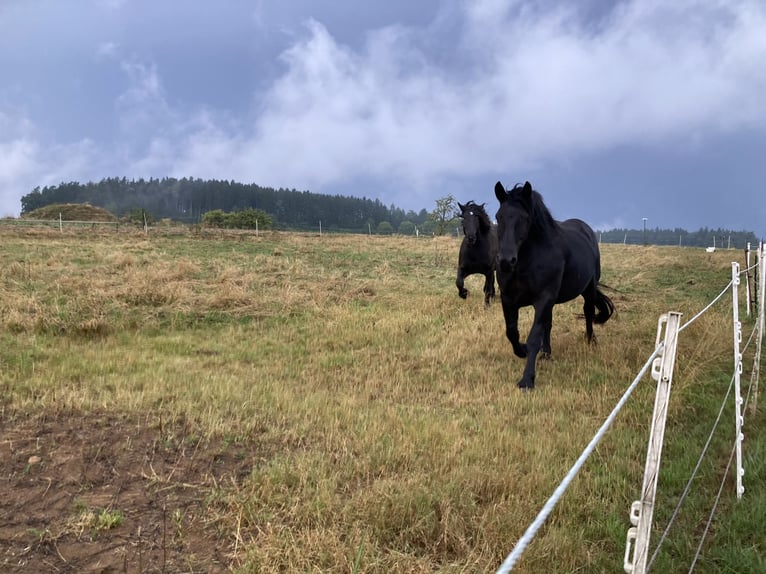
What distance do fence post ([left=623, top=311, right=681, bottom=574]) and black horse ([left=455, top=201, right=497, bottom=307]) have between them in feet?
27.3

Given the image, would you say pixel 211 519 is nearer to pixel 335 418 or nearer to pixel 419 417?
pixel 335 418

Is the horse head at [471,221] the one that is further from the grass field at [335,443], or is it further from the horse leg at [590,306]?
the horse leg at [590,306]

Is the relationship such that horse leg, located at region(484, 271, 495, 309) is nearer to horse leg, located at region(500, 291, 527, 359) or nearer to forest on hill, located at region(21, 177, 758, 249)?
horse leg, located at region(500, 291, 527, 359)

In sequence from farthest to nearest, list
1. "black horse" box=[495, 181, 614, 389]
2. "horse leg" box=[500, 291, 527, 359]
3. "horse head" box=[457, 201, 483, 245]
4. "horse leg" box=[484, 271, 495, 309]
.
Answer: "horse leg" box=[484, 271, 495, 309], "horse head" box=[457, 201, 483, 245], "horse leg" box=[500, 291, 527, 359], "black horse" box=[495, 181, 614, 389]

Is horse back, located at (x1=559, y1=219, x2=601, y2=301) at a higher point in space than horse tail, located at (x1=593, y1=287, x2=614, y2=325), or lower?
higher

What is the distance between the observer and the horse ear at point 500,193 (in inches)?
234

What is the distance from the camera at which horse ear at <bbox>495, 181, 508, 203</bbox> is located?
5945mm

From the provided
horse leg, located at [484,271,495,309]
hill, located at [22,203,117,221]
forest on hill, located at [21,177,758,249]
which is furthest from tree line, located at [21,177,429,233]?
horse leg, located at [484,271,495,309]

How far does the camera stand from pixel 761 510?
3113 millimetres

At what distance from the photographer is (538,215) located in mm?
6281

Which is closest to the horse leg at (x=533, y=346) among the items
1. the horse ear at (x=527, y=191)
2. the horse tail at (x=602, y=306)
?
the horse ear at (x=527, y=191)

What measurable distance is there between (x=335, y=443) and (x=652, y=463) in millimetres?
2590

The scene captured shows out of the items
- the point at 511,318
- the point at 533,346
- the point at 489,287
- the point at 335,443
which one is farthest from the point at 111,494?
the point at 489,287

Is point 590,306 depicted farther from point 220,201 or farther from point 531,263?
point 220,201
